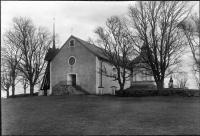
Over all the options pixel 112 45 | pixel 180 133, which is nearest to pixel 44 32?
pixel 112 45

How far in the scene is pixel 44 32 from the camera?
37.0m

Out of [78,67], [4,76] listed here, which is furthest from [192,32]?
[4,76]

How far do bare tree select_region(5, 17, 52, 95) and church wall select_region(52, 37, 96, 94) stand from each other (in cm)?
284

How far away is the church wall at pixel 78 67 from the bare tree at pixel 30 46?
9.31ft

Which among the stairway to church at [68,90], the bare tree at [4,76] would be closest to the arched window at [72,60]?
the stairway to church at [68,90]

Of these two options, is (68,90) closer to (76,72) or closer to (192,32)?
(76,72)

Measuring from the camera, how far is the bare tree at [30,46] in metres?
33.0

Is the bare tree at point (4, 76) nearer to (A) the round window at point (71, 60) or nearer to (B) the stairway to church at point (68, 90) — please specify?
(B) the stairway to church at point (68, 90)

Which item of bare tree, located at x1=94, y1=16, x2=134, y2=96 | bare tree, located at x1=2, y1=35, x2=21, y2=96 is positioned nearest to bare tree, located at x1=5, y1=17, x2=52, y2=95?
bare tree, located at x1=2, y1=35, x2=21, y2=96

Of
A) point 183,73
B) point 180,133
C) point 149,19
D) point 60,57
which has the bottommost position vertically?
point 180,133

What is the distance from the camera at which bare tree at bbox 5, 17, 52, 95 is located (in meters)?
33.0

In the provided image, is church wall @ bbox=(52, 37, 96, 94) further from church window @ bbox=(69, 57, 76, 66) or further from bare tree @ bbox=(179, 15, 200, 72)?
bare tree @ bbox=(179, 15, 200, 72)

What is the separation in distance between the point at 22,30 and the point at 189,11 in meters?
24.4

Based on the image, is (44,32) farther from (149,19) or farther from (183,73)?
(183,73)
